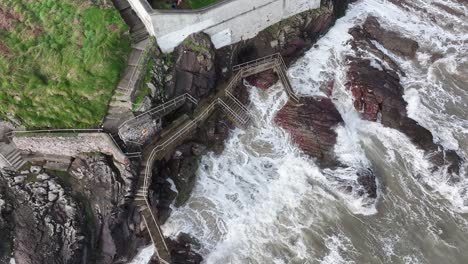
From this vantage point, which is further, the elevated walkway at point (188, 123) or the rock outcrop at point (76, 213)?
the elevated walkway at point (188, 123)

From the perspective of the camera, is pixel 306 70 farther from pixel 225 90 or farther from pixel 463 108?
pixel 463 108

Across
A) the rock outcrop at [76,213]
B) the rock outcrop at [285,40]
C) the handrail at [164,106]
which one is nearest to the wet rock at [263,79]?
the rock outcrop at [285,40]

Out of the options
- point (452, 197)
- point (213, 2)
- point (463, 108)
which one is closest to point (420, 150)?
point (452, 197)

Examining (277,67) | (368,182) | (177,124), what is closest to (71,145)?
(177,124)

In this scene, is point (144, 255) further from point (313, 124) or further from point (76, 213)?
point (313, 124)

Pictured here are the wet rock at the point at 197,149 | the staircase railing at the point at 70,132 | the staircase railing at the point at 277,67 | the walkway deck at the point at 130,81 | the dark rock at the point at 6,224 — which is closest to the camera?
the dark rock at the point at 6,224

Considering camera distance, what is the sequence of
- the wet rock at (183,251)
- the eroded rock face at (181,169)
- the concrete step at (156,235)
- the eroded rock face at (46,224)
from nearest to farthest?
the eroded rock face at (46,224)
the concrete step at (156,235)
the wet rock at (183,251)
the eroded rock face at (181,169)

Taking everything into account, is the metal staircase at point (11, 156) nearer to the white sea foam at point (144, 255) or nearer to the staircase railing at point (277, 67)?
the white sea foam at point (144, 255)

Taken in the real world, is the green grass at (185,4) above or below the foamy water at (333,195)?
above
